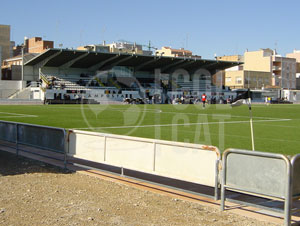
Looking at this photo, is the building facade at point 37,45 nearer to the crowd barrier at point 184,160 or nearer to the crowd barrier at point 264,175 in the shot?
the crowd barrier at point 184,160

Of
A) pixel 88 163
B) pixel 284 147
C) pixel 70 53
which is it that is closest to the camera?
pixel 88 163


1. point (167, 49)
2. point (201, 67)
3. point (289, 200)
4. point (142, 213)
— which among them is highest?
point (167, 49)

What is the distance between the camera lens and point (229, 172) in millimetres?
6863

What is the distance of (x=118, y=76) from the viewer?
7419 cm

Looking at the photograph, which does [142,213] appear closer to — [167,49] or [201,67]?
[201,67]

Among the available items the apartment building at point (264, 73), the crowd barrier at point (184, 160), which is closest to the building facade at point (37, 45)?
the apartment building at point (264, 73)

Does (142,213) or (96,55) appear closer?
(142,213)

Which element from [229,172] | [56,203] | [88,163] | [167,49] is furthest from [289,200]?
[167,49]

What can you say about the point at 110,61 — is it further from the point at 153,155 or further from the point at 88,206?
the point at 88,206

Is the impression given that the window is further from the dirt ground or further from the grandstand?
the dirt ground

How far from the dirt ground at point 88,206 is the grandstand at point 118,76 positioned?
49.8m

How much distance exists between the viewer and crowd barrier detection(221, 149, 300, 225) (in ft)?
19.6

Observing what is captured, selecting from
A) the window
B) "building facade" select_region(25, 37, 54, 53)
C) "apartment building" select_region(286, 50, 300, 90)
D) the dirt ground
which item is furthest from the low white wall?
"apartment building" select_region(286, 50, 300, 90)

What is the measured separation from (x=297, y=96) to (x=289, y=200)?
3585 inches
